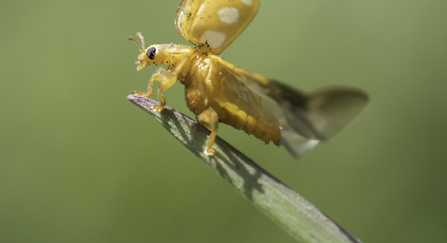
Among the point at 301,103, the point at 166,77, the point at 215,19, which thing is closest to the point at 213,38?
the point at 215,19

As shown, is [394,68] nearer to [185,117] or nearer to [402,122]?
[402,122]

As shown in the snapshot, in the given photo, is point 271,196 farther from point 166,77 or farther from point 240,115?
point 166,77

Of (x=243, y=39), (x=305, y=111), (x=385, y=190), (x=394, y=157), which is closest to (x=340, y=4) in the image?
(x=243, y=39)

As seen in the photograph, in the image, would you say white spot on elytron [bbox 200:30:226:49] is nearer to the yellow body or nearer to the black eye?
the yellow body

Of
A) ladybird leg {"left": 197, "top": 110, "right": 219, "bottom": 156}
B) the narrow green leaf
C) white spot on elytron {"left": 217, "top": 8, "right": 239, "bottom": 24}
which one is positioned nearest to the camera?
the narrow green leaf

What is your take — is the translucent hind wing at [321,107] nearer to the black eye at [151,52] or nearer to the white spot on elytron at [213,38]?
the white spot on elytron at [213,38]

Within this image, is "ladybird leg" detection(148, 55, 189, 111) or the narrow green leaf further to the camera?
"ladybird leg" detection(148, 55, 189, 111)

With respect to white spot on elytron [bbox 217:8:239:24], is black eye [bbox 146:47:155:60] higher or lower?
lower

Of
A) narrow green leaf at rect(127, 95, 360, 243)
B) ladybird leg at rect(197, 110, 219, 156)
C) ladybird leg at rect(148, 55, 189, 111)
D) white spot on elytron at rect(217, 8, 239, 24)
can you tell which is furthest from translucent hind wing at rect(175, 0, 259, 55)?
narrow green leaf at rect(127, 95, 360, 243)
